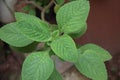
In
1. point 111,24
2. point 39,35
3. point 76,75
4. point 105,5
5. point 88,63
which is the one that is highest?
point 39,35

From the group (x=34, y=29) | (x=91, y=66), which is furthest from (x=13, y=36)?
(x=91, y=66)

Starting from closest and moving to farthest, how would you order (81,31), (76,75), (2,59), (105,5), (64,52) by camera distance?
(64,52) → (81,31) → (105,5) → (76,75) → (2,59)

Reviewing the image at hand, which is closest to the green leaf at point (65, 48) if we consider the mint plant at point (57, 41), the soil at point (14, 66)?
the mint plant at point (57, 41)

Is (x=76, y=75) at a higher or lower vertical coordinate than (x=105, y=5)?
lower

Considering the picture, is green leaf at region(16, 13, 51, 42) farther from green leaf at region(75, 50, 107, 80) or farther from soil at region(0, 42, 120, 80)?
soil at region(0, 42, 120, 80)

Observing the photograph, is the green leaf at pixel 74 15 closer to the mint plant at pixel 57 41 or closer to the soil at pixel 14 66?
the mint plant at pixel 57 41

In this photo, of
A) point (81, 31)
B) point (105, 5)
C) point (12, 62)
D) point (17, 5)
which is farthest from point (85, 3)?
point (12, 62)

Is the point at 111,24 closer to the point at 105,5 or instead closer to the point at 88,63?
the point at 105,5
